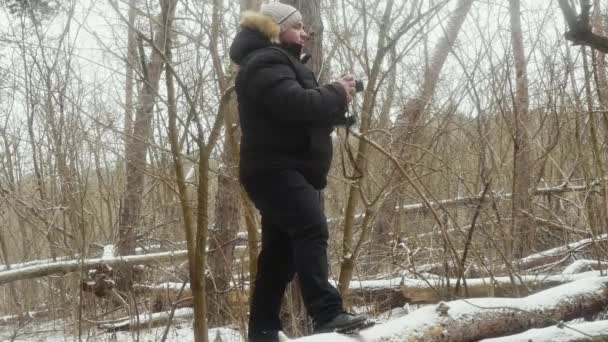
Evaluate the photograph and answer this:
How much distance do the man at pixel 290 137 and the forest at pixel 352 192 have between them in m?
0.32

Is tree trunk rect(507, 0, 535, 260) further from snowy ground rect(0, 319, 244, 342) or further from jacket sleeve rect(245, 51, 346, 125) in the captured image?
jacket sleeve rect(245, 51, 346, 125)

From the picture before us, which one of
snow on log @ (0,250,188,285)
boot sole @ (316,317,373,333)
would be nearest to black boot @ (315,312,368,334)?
boot sole @ (316,317,373,333)

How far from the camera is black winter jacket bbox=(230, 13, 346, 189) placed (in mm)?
2699

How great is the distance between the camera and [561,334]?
280 cm

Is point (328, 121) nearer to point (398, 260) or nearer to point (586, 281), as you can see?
point (586, 281)

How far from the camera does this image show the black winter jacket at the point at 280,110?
270cm

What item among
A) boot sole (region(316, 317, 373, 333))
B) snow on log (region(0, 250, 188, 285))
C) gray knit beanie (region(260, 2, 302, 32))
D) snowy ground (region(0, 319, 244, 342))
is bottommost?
snowy ground (region(0, 319, 244, 342))

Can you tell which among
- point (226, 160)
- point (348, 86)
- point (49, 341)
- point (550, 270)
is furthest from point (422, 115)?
point (49, 341)

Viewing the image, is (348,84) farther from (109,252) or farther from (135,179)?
(135,179)

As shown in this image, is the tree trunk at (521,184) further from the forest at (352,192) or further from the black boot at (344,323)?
the black boot at (344,323)

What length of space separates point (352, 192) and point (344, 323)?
1.78 meters

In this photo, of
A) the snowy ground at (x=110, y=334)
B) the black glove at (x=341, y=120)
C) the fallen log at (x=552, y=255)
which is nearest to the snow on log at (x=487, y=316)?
the black glove at (x=341, y=120)

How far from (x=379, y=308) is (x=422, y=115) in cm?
200

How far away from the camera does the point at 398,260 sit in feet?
20.7
